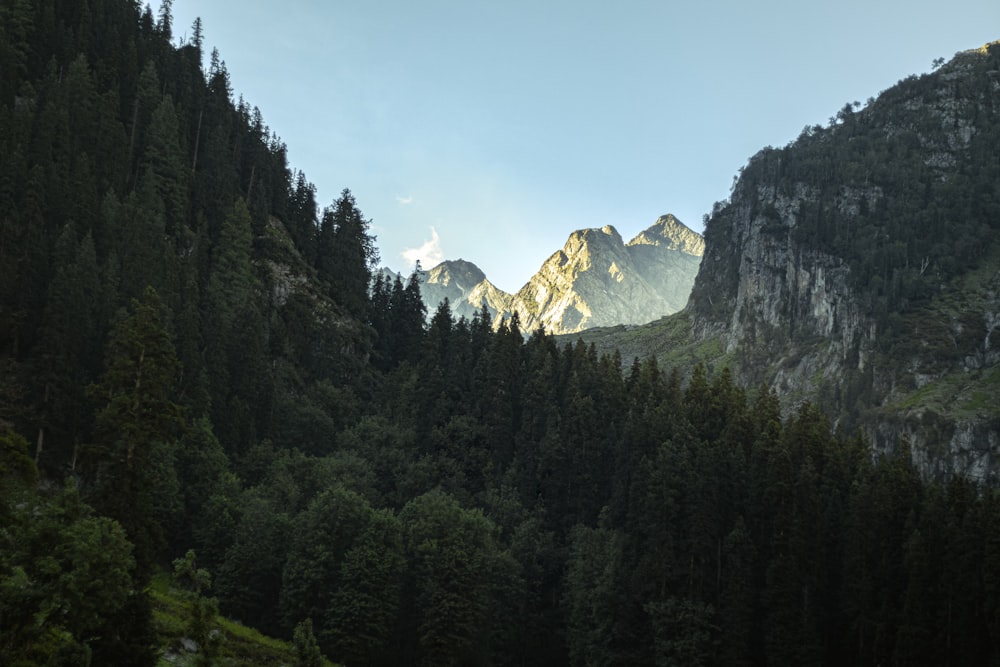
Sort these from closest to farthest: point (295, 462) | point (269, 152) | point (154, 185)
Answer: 1. point (295, 462)
2. point (154, 185)
3. point (269, 152)

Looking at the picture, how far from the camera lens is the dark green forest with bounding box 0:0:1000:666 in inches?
2579

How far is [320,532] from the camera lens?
85.4 metres

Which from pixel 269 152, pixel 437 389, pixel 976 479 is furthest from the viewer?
pixel 976 479

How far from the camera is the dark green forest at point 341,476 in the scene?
6550 cm

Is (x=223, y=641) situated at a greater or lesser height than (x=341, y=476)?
lesser

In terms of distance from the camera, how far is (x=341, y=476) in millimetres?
107562

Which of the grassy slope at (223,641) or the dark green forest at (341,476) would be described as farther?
the dark green forest at (341,476)

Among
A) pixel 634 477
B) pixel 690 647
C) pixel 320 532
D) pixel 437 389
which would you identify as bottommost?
pixel 690 647

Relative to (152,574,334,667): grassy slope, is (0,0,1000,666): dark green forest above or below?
above

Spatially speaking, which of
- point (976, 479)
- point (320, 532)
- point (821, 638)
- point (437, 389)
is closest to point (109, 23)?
point (437, 389)

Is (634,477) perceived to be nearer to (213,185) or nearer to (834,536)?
(834,536)

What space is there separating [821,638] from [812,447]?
26.0m

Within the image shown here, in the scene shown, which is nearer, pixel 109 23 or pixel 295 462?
pixel 295 462

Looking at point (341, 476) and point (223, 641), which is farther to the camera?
point (341, 476)
